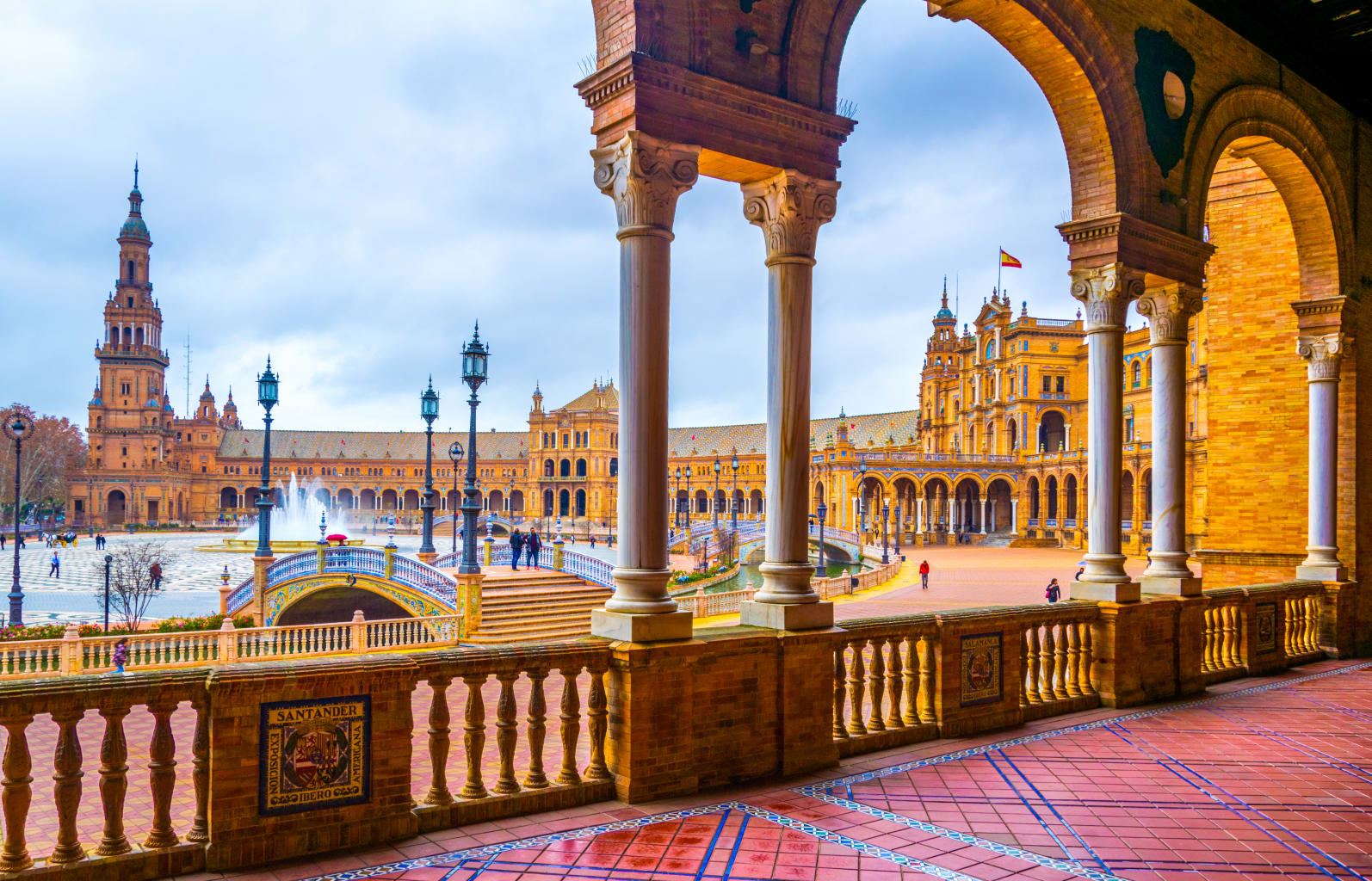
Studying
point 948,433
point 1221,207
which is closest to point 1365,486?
point 1221,207

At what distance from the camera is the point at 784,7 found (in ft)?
19.4

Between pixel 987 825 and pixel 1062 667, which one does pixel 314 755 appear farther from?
pixel 1062 667

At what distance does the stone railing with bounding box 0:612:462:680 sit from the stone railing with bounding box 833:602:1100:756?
13.6m

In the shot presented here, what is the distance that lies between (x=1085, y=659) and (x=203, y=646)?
17.3 m

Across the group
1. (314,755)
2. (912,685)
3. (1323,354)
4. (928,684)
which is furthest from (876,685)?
(1323,354)

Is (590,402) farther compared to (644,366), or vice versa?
(590,402)

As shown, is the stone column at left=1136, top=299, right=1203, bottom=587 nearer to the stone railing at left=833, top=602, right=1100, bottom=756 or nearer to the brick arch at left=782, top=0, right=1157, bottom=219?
the brick arch at left=782, top=0, right=1157, bottom=219

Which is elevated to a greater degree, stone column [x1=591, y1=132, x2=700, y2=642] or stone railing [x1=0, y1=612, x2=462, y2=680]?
stone column [x1=591, y1=132, x2=700, y2=642]

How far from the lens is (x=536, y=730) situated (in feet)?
15.8

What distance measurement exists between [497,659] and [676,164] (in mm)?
2862

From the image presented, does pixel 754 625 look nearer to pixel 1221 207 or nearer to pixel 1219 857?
pixel 1219 857

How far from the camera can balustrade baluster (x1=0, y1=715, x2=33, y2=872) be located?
348 cm

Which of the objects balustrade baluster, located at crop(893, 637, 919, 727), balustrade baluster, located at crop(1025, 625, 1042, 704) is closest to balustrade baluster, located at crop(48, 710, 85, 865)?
balustrade baluster, located at crop(893, 637, 919, 727)

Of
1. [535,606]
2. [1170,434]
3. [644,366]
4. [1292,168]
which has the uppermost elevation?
[1292,168]
